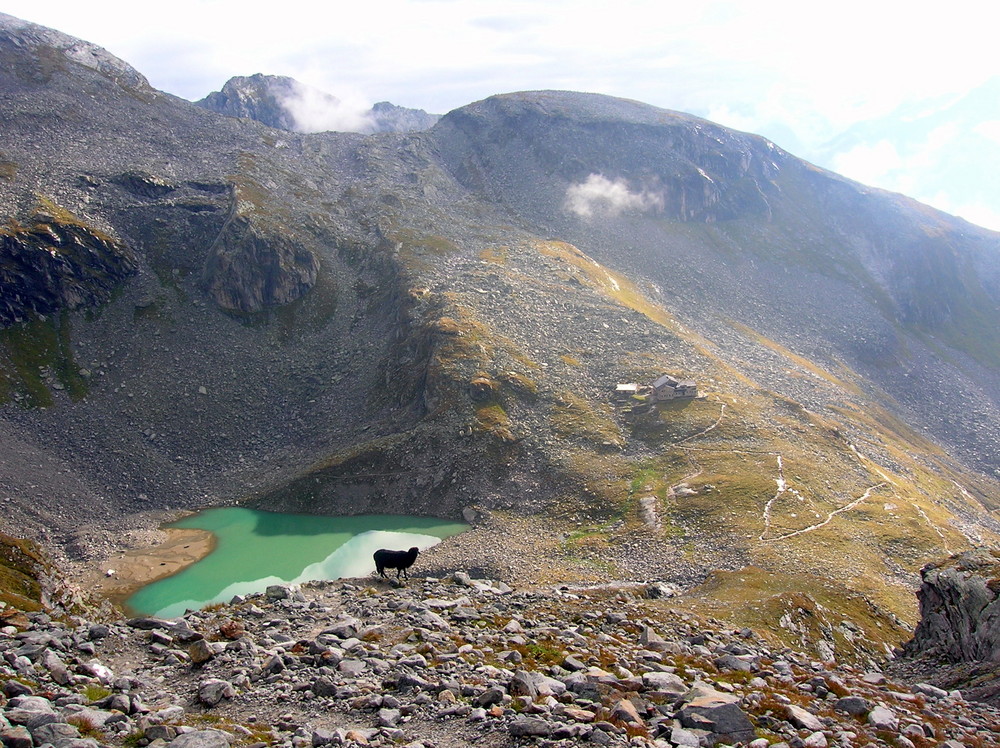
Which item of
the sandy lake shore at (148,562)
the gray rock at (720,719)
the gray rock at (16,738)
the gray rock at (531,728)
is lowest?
the sandy lake shore at (148,562)

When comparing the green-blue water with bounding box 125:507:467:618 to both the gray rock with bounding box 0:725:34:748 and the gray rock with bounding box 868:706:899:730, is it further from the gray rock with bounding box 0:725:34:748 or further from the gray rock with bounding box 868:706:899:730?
Result: the gray rock with bounding box 0:725:34:748

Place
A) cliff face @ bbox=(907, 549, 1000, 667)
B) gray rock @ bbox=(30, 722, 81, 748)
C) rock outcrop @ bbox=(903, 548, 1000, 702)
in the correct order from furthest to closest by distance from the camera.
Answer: cliff face @ bbox=(907, 549, 1000, 667) → rock outcrop @ bbox=(903, 548, 1000, 702) → gray rock @ bbox=(30, 722, 81, 748)

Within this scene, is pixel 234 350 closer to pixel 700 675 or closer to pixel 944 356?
pixel 700 675

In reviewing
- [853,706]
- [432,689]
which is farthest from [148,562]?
[853,706]

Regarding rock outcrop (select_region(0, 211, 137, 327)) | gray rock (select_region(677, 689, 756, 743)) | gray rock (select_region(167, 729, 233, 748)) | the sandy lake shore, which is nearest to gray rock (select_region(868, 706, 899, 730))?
gray rock (select_region(677, 689, 756, 743))

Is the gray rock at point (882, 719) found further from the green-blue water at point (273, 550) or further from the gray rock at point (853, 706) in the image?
the green-blue water at point (273, 550)

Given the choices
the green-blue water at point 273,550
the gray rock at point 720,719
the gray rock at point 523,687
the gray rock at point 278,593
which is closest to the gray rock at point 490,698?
the gray rock at point 523,687
